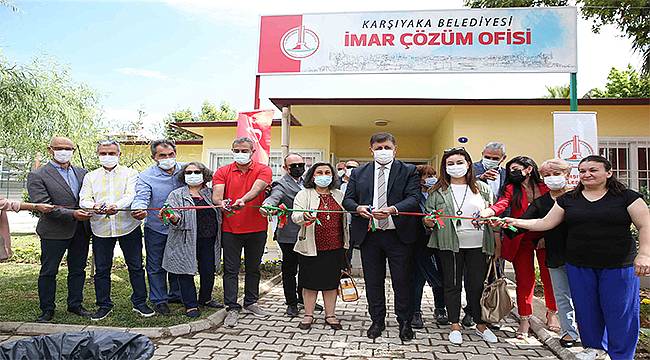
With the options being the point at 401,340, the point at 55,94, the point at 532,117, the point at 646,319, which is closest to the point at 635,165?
the point at 532,117

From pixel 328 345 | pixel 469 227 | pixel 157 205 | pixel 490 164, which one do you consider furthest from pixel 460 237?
pixel 157 205

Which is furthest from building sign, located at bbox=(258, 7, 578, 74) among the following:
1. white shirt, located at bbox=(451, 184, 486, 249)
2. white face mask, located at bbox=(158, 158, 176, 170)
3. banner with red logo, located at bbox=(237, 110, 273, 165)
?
white shirt, located at bbox=(451, 184, 486, 249)

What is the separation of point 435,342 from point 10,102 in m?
9.48

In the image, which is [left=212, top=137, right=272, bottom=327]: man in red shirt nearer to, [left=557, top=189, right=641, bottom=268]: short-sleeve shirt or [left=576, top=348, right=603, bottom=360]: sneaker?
[left=557, top=189, right=641, bottom=268]: short-sleeve shirt

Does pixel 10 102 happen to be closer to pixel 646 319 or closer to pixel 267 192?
pixel 267 192

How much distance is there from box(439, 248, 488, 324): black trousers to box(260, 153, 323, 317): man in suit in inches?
63.8

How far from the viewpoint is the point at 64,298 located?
5.66 metres

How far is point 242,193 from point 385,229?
5.33 ft

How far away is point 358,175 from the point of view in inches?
183

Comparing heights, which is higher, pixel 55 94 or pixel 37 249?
pixel 55 94

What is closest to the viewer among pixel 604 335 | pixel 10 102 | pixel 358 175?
pixel 604 335

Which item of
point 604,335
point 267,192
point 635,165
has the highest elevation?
point 635,165

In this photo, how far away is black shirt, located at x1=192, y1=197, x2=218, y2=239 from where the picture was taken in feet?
16.4

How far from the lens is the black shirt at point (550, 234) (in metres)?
3.98
